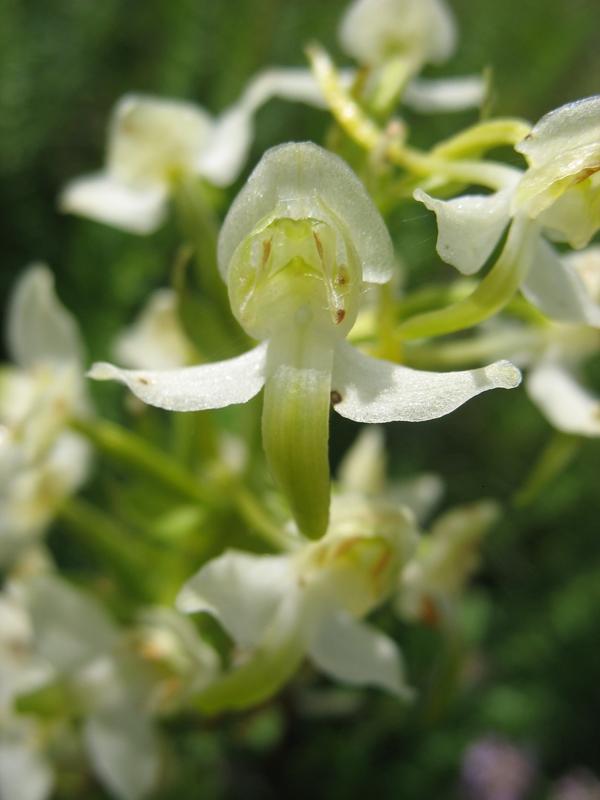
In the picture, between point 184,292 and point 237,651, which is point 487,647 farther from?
point 184,292

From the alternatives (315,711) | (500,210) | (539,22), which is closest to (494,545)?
(315,711)

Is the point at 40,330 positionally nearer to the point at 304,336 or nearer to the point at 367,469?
the point at 367,469

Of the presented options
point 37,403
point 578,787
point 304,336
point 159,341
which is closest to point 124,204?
point 159,341

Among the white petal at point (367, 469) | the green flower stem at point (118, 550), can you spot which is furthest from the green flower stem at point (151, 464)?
the white petal at point (367, 469)

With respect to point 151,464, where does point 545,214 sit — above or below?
above

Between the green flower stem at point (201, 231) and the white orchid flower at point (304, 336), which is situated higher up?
the white orchid flower at point (304, 336)

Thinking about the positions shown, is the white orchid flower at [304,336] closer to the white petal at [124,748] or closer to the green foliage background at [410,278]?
the white petal at [124,748]
